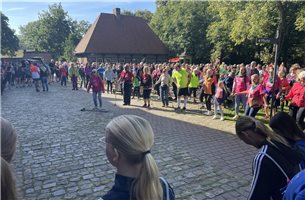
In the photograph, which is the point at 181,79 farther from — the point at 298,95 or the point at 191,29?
the point at 191,29

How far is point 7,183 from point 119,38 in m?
40.3

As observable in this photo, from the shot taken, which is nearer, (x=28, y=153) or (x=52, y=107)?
(x=28, y=153)

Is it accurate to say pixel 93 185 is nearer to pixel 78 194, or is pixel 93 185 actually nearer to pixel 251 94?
pixel 78 194

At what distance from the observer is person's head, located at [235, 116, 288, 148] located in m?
2.53

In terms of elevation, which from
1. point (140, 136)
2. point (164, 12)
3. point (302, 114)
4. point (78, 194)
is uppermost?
point (164, 12)

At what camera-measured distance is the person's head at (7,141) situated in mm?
1811

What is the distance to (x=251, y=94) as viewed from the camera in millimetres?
8273

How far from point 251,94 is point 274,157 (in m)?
6.29

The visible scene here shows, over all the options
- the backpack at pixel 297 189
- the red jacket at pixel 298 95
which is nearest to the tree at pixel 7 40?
the red jacket at pixel 298 95

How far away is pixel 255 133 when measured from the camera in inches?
103

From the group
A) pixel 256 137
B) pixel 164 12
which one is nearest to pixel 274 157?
pixel 256 137

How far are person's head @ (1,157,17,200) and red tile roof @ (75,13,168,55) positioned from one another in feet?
119

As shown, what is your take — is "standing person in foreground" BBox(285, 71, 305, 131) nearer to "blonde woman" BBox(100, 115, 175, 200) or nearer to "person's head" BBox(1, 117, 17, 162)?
"blonde woman" BBox(100, 115, 175, 200)

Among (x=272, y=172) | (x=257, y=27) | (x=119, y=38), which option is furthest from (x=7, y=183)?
(x=119, y=38)
